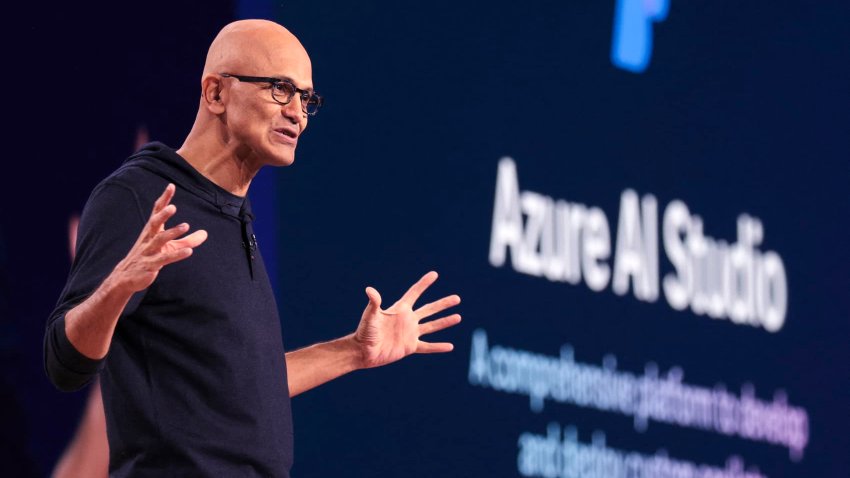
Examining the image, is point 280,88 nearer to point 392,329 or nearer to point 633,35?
point 392,329

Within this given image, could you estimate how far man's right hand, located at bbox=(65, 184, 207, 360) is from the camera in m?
1.73

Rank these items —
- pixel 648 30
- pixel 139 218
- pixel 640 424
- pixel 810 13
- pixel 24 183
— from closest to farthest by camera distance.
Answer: pixel 139 218, pixel 24 183, pixel 640 424, pixel 648 30, pixel 810 13

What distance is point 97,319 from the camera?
5.86 ft

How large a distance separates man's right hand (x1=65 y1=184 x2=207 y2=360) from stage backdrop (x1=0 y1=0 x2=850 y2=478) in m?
1.06

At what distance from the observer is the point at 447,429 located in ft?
12.3

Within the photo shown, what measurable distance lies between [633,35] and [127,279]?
3004mm

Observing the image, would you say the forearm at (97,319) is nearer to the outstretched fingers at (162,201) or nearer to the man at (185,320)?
the man at (185,320)

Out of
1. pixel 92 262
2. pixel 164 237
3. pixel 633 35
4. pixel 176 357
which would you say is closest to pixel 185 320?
pixel 176 357

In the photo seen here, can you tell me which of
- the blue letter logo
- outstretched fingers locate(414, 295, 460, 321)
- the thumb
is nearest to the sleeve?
the thumb

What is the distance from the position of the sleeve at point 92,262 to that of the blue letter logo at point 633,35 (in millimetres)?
2691

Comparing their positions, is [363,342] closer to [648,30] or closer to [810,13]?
[648,30]

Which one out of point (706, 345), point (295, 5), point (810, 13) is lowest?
point (706, 345)

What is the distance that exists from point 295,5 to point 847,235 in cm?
280

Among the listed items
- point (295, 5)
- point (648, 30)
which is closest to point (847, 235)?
point (648, 30)
